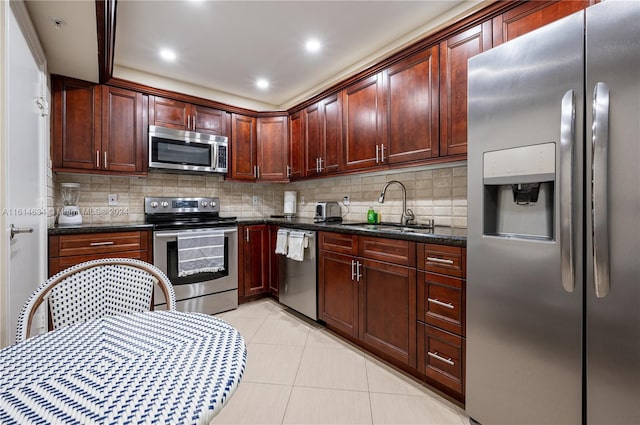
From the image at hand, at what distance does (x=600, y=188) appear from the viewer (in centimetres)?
105

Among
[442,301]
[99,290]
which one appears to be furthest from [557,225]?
[99,290]

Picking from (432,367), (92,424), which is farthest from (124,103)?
(432,367)

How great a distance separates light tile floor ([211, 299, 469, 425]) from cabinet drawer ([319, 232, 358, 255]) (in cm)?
75

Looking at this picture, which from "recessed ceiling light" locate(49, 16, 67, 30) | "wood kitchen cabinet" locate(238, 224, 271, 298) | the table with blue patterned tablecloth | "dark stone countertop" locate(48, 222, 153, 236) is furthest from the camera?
"wood kitchen cabinet" locate(238, 224, 271, 298)

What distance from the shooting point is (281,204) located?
4172 mm

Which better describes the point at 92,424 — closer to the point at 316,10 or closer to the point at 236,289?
the point at 316,10

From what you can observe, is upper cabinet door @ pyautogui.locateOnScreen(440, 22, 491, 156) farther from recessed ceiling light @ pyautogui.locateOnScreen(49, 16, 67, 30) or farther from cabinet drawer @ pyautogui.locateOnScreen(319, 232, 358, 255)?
recessed ceiling light @ pyautogui.locateOnScreen(49, 16, 67, 30)

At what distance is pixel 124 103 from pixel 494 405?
11.7 ft

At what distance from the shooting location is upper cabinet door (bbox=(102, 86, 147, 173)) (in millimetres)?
2672

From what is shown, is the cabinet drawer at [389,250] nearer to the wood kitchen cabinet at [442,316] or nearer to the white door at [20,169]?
the wood kitchen cabinet at [442,316]

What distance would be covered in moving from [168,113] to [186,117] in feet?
0.56

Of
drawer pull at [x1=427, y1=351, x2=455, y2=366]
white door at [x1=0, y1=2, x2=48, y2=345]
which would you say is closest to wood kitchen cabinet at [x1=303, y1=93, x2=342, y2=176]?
drawer pull at [x1=427, y1=351, x2=455, y2=366]

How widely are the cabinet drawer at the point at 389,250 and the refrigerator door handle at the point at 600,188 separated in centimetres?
85

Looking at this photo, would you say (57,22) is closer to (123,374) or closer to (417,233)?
(123,374)
